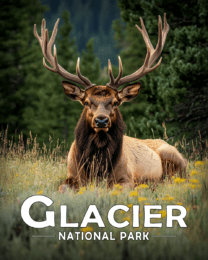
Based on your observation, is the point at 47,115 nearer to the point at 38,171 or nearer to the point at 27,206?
the point at 38,171

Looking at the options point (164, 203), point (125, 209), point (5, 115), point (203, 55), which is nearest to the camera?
point (125, 209)

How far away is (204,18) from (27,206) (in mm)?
→ 8270

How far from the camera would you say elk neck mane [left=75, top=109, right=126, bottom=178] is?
4.64m

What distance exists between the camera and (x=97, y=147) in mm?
4668

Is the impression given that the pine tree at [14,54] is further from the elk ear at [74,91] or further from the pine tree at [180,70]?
the elk ear at [74,91]

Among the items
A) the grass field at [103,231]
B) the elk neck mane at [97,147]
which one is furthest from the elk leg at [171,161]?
the grass field at [103,231]

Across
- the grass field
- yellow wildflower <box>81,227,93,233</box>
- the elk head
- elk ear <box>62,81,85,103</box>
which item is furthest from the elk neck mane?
yellow wildflower <box>81,227,93,233</box>

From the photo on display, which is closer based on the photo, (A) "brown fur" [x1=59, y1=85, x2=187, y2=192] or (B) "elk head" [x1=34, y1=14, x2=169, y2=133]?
(B) "elk head" [x1=34, y1=14, x2=169, y2=133]

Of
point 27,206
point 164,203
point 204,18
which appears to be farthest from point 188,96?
point 27,206

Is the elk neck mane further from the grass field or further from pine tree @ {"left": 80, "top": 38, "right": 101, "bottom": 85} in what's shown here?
pine tree @ {"left": 80, "top": 38, "right": 101, "bottom": 85}

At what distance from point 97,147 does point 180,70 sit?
5.52m

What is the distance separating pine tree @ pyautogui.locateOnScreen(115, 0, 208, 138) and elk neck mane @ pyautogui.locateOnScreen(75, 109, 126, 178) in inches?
207

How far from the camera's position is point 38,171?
18.3 ft

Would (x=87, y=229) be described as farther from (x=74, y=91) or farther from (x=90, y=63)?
(x=90, y=63)
